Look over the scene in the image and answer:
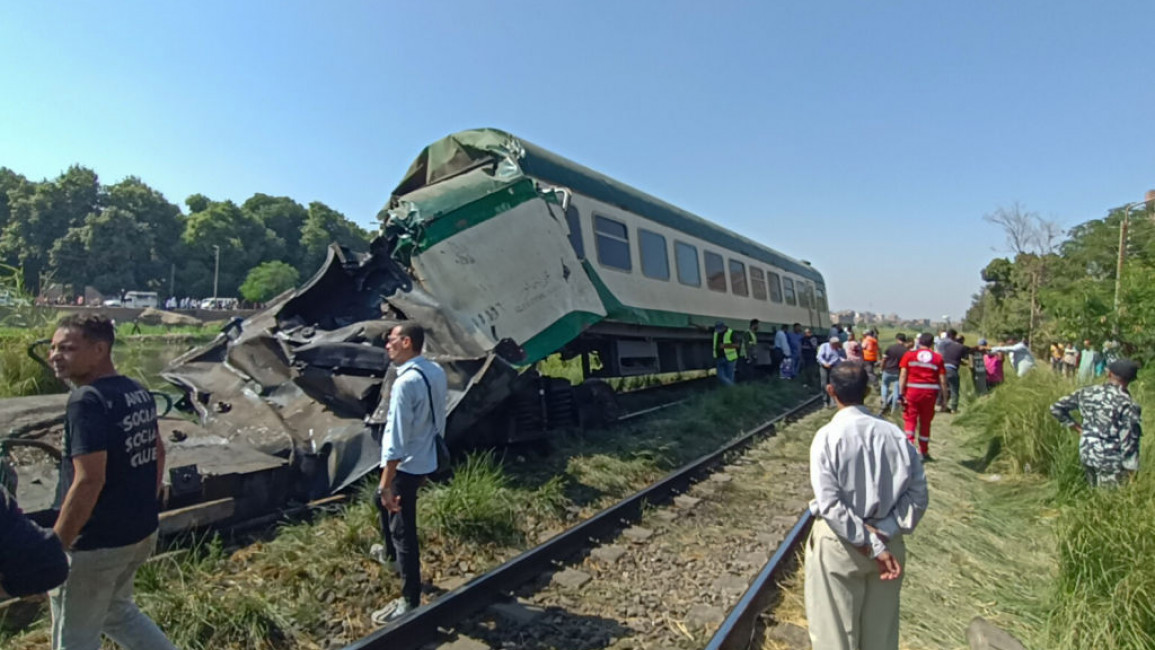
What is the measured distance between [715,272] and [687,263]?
58.0 inches

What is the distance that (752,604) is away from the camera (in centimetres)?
380

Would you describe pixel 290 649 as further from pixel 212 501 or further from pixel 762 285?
pixel 762 285

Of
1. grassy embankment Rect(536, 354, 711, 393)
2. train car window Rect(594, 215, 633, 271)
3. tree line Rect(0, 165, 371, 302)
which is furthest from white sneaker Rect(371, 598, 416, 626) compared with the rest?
tree line Rect(0, 165, 371, 302)

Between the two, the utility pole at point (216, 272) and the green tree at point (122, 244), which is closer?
the green tree at point (122, 244)

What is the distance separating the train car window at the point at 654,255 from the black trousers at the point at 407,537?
6937 mm

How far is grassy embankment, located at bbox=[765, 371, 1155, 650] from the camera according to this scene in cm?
339

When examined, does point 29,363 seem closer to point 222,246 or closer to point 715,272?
point 715,272

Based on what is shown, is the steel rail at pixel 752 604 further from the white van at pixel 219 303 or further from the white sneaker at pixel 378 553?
the white van at pixel 219 303

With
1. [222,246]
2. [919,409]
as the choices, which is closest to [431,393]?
[919,409]

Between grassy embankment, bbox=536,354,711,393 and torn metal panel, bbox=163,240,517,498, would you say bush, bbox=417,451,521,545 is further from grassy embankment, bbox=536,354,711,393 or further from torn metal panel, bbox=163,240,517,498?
grassy embankment, bbox=536,354,711,393

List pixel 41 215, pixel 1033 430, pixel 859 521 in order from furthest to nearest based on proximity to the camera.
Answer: pixel 41 215
pixel 1033 430
pixel 859 521

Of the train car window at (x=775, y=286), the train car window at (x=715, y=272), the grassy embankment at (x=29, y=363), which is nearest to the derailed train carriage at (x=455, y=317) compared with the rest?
the grassy embankment at (x=29, y=363)

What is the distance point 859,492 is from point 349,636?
8.47ft

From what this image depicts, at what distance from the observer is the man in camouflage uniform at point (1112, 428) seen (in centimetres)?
513
